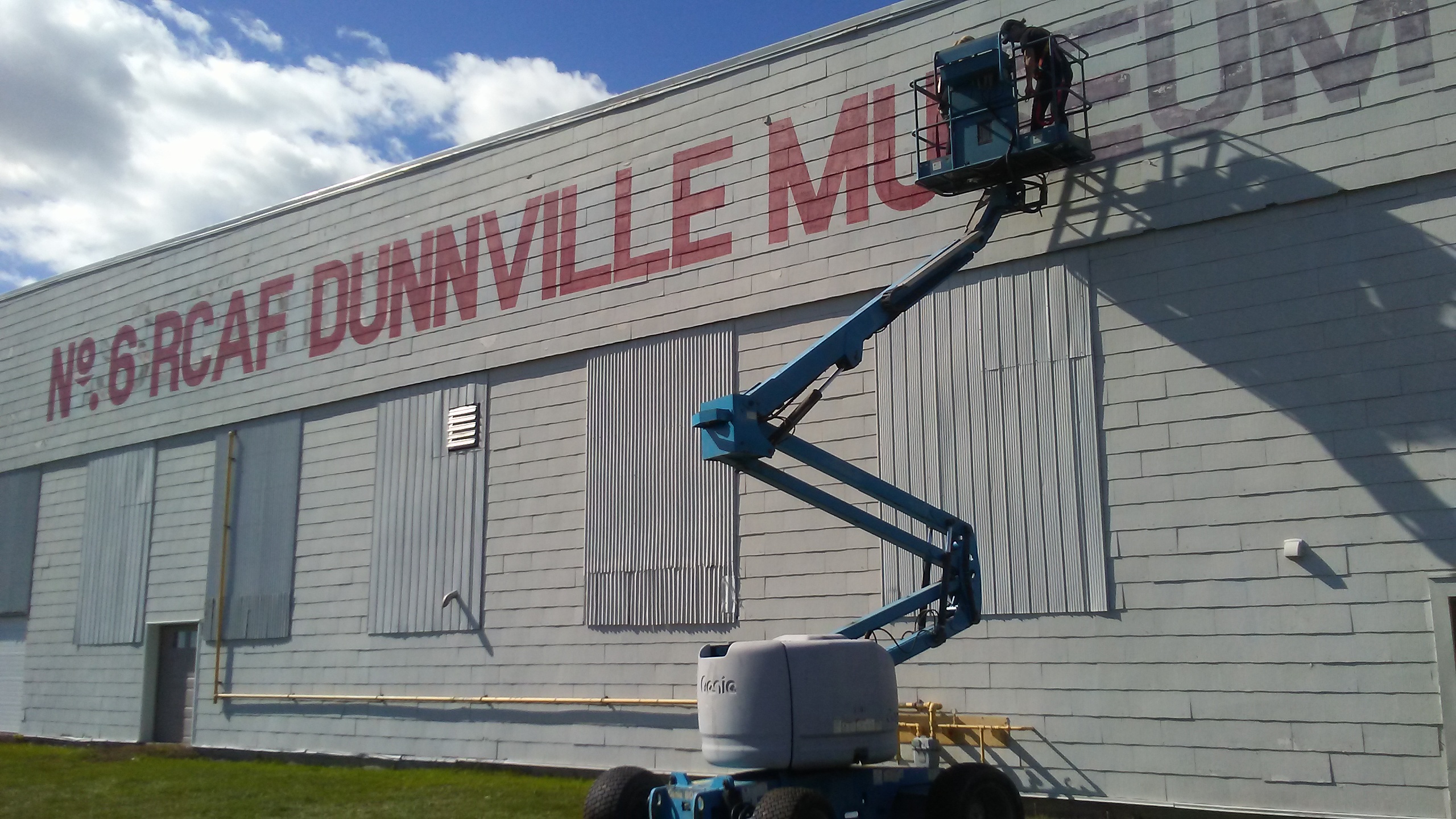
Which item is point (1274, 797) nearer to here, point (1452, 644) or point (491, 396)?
point (1452, 644)

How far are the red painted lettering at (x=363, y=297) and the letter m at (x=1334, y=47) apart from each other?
1448cm

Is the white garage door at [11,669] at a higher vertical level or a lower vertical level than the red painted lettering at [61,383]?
lower

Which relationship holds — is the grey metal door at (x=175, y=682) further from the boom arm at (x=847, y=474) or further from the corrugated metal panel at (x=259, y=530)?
the boom arm at (x=847, y=474)

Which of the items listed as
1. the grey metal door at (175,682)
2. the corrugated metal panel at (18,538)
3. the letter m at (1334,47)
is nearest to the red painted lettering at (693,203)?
the letter m at (1334,47)

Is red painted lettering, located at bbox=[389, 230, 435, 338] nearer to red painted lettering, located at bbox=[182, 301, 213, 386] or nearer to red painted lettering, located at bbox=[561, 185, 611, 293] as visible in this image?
red painted lettering, located at bbox=[561, 185, 611, 293]

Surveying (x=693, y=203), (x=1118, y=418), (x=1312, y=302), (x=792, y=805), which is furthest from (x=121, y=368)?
(x=1312, y=302)

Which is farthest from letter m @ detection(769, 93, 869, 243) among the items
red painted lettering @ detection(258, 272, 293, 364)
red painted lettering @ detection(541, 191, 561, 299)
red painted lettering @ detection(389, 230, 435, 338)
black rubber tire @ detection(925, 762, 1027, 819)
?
red painted lettering @ detection(258, 272, 293, 364)

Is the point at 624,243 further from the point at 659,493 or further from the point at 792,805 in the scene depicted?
the point at 792,805

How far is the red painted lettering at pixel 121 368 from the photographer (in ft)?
86.1

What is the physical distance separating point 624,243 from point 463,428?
13.6 ft

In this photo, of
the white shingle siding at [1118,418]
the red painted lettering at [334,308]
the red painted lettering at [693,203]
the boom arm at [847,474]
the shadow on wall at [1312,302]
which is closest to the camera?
the boom arm at [847,474]

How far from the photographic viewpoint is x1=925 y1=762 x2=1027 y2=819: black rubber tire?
35.2 feet

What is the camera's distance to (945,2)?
50.5 ft

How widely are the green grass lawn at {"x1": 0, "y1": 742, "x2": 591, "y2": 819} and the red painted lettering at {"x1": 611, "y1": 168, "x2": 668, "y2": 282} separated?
730cm
